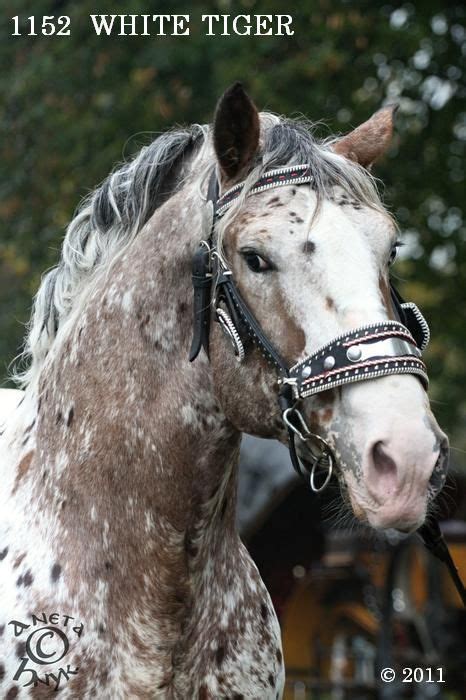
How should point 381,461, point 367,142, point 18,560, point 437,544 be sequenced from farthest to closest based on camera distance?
point 367,142 → point 437,544 → point 18,560 → point 381,461

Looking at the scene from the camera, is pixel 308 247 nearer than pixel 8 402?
Yes

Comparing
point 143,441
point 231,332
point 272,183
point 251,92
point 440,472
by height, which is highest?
point 251,92

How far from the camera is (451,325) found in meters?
10.6

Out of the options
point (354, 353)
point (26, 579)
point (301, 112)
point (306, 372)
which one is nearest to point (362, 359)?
point (354, 353)

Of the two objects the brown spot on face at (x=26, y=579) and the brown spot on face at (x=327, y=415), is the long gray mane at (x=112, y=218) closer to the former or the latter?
the brown spot on face at (x=26, y=579)

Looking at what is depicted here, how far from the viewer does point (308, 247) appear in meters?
2.82

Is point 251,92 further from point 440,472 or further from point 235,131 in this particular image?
point 440,472

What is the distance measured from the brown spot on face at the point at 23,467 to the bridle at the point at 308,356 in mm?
643

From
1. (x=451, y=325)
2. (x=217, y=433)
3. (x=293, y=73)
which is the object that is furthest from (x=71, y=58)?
(x=217, y=433)

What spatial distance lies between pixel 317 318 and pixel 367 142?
89 cm

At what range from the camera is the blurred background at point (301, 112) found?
378 inches

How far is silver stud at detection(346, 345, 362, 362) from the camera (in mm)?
2646

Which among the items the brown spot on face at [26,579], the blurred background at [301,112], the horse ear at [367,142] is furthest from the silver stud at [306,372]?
the blurred background at [301,112]

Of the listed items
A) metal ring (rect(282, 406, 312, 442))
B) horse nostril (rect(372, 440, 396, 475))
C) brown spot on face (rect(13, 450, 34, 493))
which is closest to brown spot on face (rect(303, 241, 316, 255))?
metal ring (rect(282, 406, 312, 442))
